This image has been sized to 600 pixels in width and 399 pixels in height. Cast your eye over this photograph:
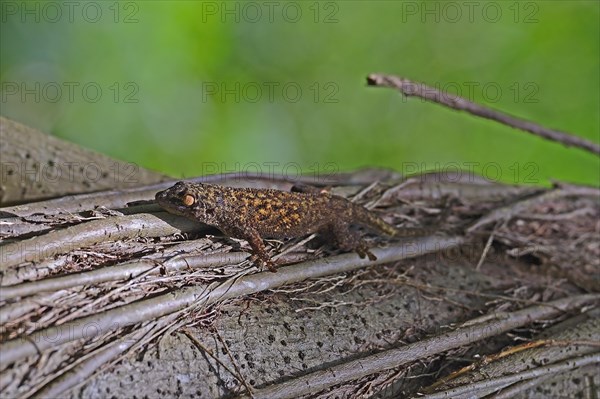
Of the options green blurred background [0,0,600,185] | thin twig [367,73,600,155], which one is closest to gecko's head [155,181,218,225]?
thin twig [367,73,600,155]

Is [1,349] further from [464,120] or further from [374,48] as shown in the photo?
[464,120]

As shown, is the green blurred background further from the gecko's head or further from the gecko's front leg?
the gecko's front leg

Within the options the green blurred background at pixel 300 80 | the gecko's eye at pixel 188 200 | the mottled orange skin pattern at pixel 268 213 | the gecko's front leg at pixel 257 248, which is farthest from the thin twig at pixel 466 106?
the green blurred background at pixel 300 80

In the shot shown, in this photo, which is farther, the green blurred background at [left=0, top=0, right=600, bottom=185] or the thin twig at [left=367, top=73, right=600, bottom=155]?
the green blurred background at [left=0, top=0, right=600, bottom=185]

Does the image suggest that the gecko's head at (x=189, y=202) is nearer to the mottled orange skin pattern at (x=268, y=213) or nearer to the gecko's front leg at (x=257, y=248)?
the mottled orange skin pattern at (x=268, y=213)

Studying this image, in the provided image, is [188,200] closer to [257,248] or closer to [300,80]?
[257,248]

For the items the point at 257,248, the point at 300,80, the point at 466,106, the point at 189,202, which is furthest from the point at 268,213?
the point at 300,80
